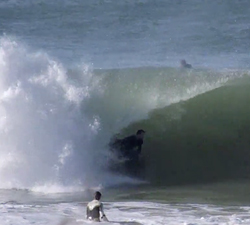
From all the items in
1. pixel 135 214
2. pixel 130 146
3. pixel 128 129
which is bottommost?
pixel 135 214

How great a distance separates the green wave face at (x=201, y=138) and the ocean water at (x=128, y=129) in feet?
0.07

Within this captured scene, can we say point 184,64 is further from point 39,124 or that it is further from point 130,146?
point 39,124

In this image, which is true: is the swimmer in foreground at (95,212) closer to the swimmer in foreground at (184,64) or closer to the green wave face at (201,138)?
the green wave face at (201,138)

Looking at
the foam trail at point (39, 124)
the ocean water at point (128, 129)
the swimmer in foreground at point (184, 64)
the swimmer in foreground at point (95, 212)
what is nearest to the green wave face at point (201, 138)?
the ocean water at point (128, 129)

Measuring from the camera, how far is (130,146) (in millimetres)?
16844

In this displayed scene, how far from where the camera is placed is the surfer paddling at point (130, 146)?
656 inches

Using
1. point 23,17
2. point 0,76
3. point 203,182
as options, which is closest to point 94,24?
point 23,17

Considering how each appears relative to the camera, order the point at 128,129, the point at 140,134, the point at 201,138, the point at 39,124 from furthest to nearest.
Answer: the point at 201,138 < the point at 128,129 < the point at 140,134 < the point at 39,124

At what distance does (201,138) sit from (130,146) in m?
1.87

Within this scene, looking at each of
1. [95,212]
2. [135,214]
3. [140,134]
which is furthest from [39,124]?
[95,212]

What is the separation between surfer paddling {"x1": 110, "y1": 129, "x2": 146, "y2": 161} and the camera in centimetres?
1667

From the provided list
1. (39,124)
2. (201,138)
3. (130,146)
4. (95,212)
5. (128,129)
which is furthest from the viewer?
(201,138)

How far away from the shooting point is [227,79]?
19.5m

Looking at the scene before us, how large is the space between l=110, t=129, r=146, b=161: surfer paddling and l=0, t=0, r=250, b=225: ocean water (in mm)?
223
